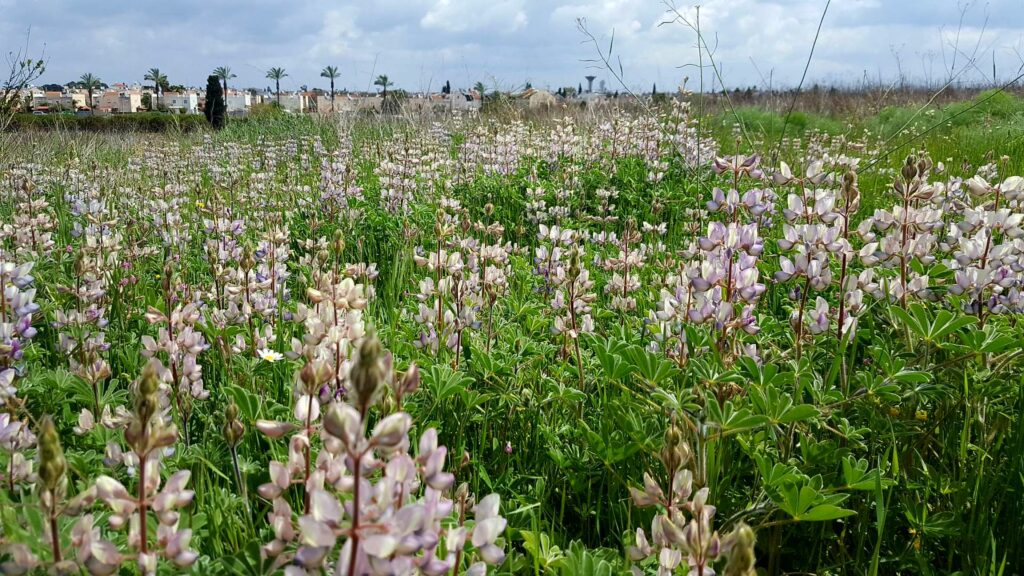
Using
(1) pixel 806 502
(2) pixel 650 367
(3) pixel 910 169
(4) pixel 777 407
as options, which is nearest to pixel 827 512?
(1) pixel 806 502

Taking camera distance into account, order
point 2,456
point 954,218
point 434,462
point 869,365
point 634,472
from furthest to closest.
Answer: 1. point 954,218
2. point 869,365
3. point 634,472
4. point 2,456
5. point 434,462

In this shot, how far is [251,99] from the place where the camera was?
81.9 m

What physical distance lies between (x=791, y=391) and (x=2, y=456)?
2145 mm

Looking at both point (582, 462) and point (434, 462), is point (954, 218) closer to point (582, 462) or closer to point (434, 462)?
point (582, 462)

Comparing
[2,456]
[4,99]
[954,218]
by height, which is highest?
[4,99]

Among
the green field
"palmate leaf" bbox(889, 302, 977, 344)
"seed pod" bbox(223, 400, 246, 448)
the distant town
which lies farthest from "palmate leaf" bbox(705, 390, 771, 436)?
the distant town

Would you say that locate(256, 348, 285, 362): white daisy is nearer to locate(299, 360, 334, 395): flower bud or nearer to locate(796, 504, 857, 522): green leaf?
locate(299, 360, 334, 395): flower bud

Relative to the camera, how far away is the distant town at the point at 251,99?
1497cm

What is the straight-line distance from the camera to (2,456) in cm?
159

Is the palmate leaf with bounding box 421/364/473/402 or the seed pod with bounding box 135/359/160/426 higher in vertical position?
the seed pod with bounding box 135/359/160/426

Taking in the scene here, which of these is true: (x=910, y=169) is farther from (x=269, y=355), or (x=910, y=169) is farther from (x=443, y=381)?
(x=269, y=355)

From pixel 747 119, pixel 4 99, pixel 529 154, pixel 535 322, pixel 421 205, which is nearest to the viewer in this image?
pixel 535 322

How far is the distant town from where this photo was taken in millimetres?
14969

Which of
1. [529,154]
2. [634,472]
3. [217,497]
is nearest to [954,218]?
[634,472]
